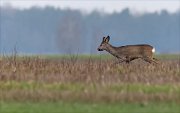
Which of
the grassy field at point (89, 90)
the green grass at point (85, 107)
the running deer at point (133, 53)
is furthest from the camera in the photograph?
the running deer at point (133, 53)

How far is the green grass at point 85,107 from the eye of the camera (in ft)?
47.8

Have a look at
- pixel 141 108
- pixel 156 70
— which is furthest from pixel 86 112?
pixel 156 70

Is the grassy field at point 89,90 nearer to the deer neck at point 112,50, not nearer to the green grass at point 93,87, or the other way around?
the green grass at point 93,87

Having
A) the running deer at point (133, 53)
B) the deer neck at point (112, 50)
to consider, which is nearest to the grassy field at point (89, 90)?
the running deer at point (133, 53)

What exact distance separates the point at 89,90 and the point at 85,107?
1.85 m

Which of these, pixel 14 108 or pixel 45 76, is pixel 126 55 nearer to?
pixel 45 76

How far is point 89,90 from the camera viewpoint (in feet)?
55.0

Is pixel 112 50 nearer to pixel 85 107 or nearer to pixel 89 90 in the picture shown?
pixel 89 90

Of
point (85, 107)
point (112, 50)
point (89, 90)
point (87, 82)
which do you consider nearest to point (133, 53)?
point (112, 50)

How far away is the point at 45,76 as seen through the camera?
65.2 feet

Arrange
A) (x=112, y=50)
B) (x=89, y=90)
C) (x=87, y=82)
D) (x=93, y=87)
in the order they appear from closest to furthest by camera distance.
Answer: (x=89, y=90) < (x=93, y=87) < (x=87, y=82) < (x=112, y=50)

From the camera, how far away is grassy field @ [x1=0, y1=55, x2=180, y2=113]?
49.2ft

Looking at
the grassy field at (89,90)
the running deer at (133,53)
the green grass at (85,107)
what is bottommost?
the green grass at (85,107)

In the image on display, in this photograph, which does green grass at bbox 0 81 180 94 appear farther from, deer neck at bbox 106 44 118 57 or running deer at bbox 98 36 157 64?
deer neck at bbox 106 44 118 57
